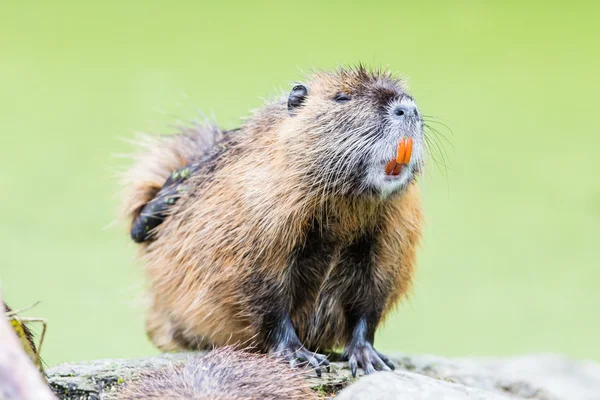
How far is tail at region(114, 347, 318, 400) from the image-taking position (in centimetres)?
196

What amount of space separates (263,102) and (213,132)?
0.42 meters

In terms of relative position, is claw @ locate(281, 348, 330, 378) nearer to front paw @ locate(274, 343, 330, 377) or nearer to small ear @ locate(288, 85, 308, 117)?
front paw @ locate(274, 343, 330, 377)

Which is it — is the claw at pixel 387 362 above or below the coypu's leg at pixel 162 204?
below

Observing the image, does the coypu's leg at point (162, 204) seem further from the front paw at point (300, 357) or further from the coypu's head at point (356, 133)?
the front paw at point (300, 357)

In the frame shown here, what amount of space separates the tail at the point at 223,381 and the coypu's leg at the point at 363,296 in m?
0.39

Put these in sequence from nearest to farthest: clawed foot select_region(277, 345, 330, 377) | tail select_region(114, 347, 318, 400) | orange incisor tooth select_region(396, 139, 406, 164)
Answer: tail select_region(114, 347, 318, 400) < orange incisor tooth select_region(396, 139, 406, 164) < clawed foot select_region(277, 345, 330, 377)

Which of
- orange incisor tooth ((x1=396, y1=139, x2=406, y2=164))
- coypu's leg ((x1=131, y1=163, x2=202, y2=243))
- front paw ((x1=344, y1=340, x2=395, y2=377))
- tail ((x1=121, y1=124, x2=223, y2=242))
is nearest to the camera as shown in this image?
orange incisor tooth ((x1=396, y1=139, x2=406, y2=164))

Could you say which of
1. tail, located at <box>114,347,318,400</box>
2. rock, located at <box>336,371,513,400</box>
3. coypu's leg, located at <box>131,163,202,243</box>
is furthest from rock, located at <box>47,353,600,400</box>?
coypu's leg, located at <box>131,163,202,243</box>

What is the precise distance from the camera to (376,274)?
2.60 meters

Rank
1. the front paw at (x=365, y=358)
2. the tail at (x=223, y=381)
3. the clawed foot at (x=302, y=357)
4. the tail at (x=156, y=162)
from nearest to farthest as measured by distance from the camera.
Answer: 1. the tail at (x=223, y=381)
2. the clawed foot at (x=302, y=357)
3. the front paw at (x=365, y=358)
4. the tail at (x=156, y=162)

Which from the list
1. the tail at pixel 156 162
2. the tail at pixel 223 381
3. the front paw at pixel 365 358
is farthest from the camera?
the tail at pixel 156 162

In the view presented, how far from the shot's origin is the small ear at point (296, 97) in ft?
8.49

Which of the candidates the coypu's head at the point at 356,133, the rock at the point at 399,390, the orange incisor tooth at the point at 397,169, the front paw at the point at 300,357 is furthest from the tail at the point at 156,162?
the rock at the point at 399,390

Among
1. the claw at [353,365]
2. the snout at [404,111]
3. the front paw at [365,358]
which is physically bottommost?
the claw at [353,365]
